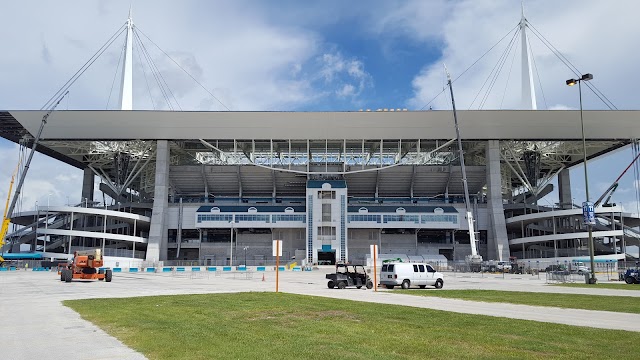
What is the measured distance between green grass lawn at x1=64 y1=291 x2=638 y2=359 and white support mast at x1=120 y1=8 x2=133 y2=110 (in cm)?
8223

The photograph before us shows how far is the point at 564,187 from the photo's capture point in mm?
113000

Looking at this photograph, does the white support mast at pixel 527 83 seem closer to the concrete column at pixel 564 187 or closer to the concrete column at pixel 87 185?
the concrete column at pixel 564 187

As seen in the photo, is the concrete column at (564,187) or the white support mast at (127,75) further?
the concrete column at (564,187)

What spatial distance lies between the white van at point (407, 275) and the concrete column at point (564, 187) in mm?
84339

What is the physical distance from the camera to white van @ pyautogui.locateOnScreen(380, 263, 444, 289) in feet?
121

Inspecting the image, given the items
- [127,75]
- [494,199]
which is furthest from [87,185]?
[494,199]

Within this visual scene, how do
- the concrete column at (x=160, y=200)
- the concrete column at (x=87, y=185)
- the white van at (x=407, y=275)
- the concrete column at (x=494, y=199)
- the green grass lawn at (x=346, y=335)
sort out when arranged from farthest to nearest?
1. the concrete column at (x=87, y=185)
2. the concrete column at (x=160, y=200)
3. the concrete column at (x=494, y=199)
4. the white van at (x=407, y=275)
5. the green grass lawn at (x=346, y=335)

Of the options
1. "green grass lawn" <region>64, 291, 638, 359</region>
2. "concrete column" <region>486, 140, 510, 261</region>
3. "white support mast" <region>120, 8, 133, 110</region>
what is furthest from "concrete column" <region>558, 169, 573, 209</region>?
"green grass lawn" <region>64, 291, 638, 359</region>

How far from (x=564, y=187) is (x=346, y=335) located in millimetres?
111722

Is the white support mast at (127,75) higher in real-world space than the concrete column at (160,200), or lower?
higher

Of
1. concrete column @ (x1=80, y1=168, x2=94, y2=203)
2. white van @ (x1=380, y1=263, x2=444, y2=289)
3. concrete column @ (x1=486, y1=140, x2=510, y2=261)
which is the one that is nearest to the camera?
white van @ (x1=380, y1=263, x2=444, y2=289)

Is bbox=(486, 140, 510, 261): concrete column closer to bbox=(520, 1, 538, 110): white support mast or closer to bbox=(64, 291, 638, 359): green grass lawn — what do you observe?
bbox=(520, 1, 538, 110): white support mast

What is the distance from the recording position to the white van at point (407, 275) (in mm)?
36750

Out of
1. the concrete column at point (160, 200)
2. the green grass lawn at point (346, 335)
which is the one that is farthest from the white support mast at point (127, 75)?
the green grass lawn at point (346, 335)
